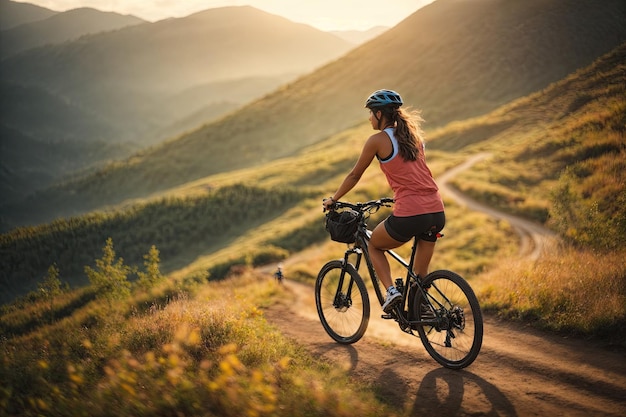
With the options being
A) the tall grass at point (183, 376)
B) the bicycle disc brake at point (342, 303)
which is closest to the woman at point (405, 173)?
the bicycle disc brake at point (342, 303)

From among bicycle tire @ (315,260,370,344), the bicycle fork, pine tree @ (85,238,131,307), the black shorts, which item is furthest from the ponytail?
pine tree @ (85,238,131,307)

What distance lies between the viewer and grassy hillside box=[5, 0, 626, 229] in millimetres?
74250

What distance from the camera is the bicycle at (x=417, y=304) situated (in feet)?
16.9

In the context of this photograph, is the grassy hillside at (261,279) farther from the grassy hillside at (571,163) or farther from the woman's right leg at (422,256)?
the woman's right leg at (422,256)

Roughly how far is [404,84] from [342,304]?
97.2 metres

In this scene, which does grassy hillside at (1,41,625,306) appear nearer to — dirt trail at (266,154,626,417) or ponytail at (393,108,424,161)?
dirt trail at (266,154,626,417)

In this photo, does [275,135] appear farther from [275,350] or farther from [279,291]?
[275,350]

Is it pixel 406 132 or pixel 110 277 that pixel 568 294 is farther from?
pixel 110 277

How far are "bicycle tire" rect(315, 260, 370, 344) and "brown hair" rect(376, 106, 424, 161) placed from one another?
2.04 metres

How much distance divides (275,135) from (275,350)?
94.0 meters

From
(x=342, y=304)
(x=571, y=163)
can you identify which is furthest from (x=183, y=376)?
(x=571, y=163)

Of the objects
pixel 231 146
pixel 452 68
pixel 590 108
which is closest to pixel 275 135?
pixel 231 146

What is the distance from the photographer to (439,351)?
552 cm

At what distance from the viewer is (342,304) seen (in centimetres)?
662
